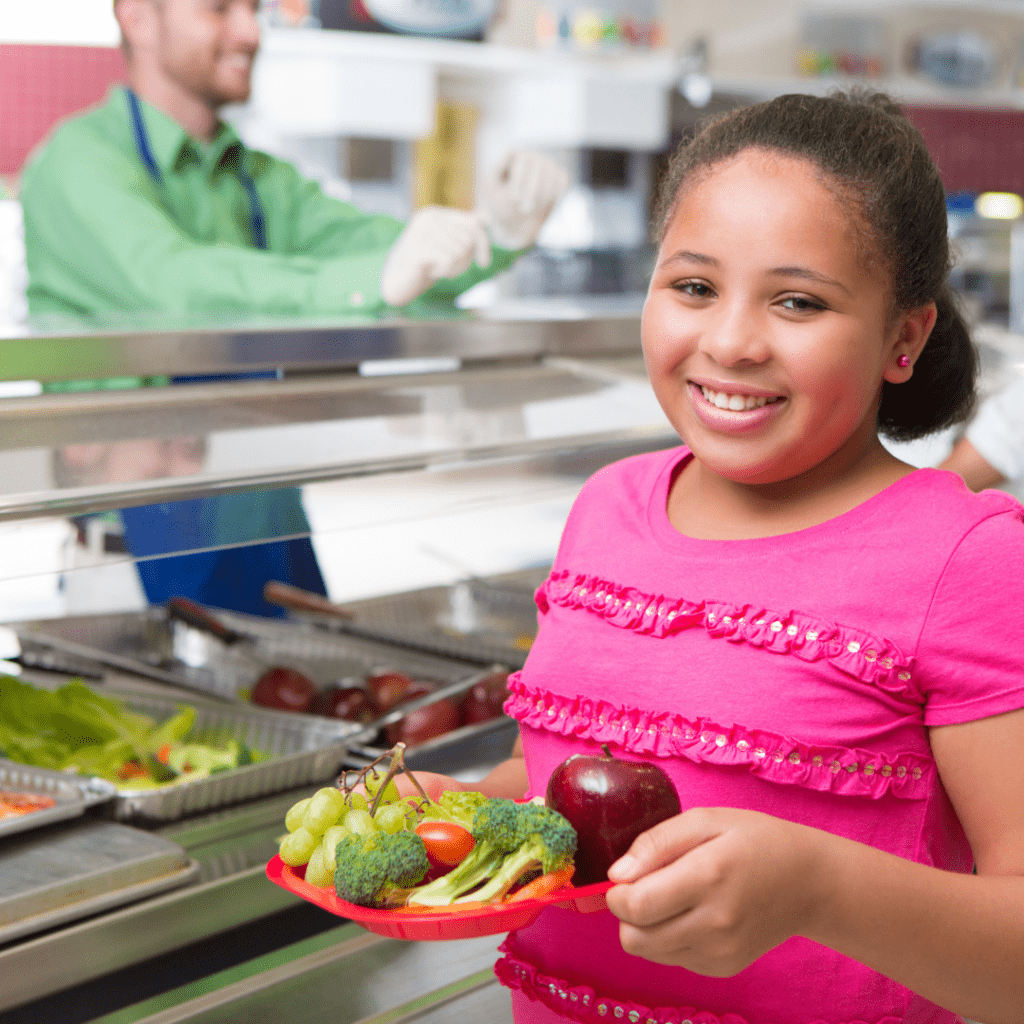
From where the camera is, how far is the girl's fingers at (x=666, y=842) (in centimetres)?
64

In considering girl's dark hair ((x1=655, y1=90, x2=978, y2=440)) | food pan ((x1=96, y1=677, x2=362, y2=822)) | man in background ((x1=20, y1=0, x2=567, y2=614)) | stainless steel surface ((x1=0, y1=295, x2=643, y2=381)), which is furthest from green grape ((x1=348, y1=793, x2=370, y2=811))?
man in background ((x1=20, y1=0, x2=567, y2=614))

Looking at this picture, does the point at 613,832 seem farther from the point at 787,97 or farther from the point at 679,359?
the point at 787,97

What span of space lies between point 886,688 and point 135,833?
2.69 ft

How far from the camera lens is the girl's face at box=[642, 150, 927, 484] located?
31.5 inches

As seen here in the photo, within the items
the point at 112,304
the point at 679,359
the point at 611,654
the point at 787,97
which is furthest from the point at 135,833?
the point at 112,304

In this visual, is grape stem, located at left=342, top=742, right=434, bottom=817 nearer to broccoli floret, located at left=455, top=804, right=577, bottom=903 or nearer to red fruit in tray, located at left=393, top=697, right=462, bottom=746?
broccoli floret, located at left=455, top=804, right=577, bottom=903

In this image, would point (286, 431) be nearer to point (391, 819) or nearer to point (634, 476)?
point (634, 476)

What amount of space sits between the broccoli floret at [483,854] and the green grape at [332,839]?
0.07m

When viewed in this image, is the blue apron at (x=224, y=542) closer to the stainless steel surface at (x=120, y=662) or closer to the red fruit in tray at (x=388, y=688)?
the stainless steel surface at (x=120, y=662)

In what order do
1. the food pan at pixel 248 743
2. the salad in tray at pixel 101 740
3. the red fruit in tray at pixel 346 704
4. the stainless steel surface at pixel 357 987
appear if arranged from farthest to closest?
the red fruit in tray at pixel 346 704
the salad in tray at pixel 101 740
the food pan at pixel 248 743
the stainless steel surface at pixel 357 987

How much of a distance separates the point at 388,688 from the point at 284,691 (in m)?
0.15

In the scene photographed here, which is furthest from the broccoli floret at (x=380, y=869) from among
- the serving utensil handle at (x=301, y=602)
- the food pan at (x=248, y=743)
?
the serving utensil handle at (x=301, y=602)

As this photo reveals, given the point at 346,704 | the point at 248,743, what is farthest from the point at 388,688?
the point at 248,743

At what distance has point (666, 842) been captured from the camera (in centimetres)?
65
